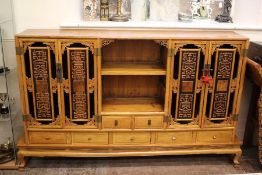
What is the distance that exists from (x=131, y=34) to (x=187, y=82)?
0.61 meters

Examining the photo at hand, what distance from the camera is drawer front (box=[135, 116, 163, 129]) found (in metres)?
2.71

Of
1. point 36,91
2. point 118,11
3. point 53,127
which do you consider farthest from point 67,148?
point 118,11

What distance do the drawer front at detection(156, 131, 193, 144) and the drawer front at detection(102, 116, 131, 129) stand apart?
291mm

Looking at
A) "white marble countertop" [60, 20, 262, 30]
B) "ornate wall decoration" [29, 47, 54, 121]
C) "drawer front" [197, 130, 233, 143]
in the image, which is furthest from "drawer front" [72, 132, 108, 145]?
"white marble countertop" [60, 20, 262, 30]

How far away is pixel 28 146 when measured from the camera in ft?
8.89

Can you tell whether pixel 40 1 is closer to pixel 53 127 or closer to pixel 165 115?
pixel 53 127

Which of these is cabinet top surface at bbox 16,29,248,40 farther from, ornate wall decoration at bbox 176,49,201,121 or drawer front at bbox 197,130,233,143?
drawer front at bbox 197,130,233,143

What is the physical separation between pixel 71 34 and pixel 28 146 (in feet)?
3.42

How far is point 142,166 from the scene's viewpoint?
2854 mm

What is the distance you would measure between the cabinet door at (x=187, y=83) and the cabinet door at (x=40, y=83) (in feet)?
3.20

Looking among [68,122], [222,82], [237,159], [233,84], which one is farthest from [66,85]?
[237,159]

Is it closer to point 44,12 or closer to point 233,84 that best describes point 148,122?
point 233,84

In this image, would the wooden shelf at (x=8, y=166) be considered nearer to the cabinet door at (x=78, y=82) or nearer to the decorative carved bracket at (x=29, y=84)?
the cabinet door at (x=78, y=82)

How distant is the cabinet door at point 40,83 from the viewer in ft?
8.07
